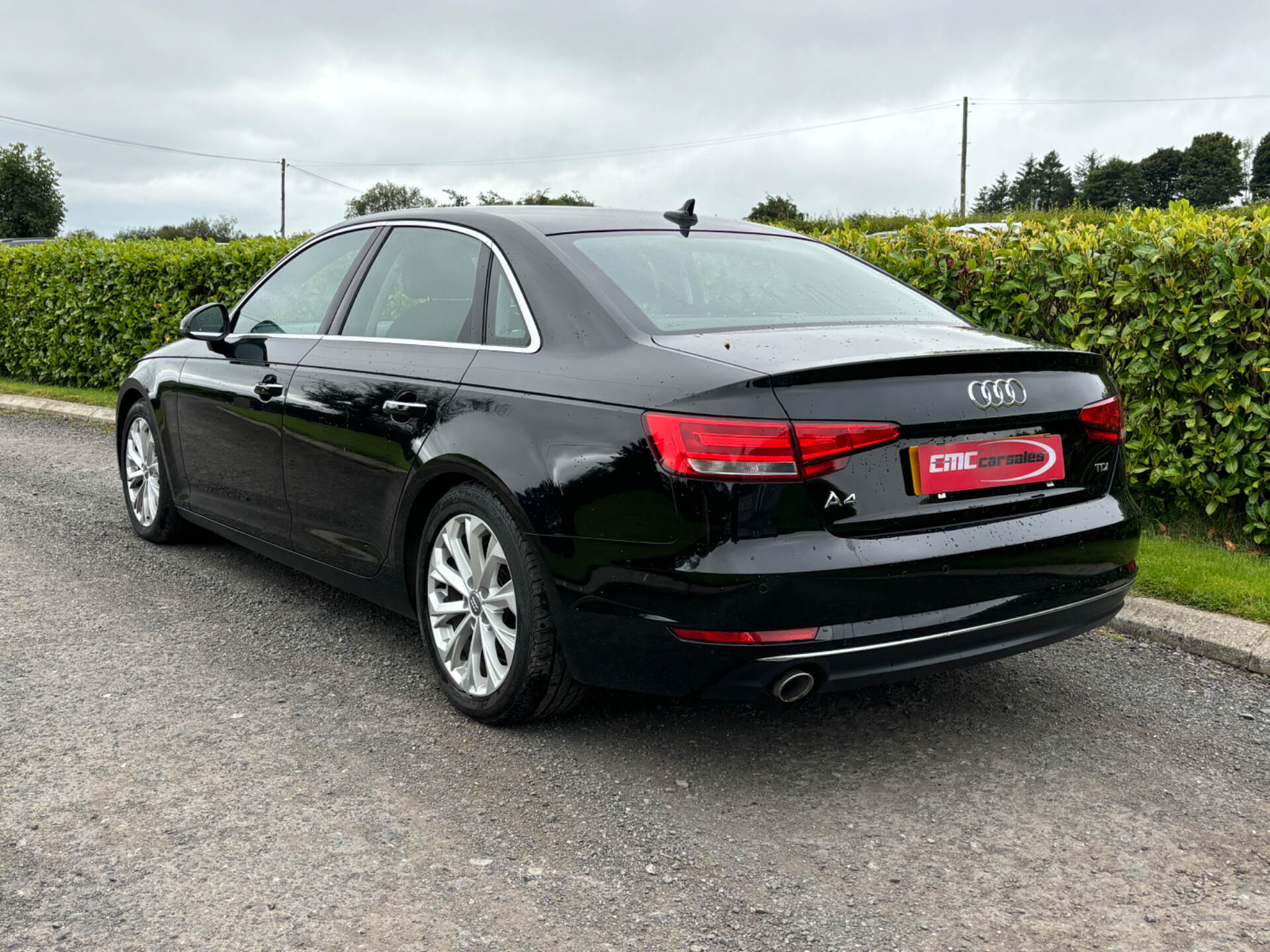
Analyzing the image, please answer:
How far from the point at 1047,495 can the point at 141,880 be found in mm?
2516

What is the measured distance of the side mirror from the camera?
527 centimetres

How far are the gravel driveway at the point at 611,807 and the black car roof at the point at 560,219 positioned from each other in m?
1.59

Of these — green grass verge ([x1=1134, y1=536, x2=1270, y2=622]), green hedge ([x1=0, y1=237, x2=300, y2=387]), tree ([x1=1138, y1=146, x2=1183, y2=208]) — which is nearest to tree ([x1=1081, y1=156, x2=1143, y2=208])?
tree ([x1=1138, y1=146, x2=1183, y2=208])

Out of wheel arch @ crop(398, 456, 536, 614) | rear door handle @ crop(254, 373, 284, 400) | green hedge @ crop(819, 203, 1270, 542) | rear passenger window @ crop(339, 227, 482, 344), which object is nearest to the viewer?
wheel arch @ crop(398, 456, 536, 614)

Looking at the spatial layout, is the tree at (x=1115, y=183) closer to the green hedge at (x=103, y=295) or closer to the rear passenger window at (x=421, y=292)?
the green hedge at (x=103, y=295)

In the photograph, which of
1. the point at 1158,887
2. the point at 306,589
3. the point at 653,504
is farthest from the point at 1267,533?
the point at 306,589

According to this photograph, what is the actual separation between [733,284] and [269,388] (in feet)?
6.26

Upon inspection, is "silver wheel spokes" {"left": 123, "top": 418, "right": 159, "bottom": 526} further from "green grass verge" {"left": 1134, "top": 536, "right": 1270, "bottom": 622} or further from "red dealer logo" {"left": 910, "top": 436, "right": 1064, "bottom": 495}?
"green grass verge" {"left": 1134, "top": 536, "right": 1270, "bottom": 622}

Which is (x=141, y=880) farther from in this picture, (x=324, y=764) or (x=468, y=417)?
(x=468, y=417)

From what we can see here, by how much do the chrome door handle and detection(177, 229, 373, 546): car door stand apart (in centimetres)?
79

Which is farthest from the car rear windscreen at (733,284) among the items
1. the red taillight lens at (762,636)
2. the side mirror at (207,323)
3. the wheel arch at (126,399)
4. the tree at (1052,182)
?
the tree at (1052,182)

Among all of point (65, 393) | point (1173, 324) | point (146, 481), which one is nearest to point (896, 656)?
point (1173, 324)

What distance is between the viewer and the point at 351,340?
4367 mm

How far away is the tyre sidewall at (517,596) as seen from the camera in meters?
3.44
